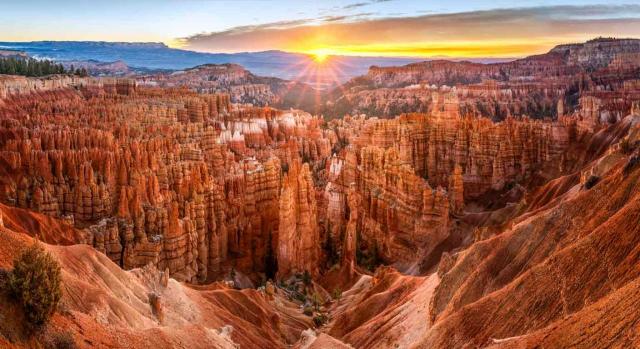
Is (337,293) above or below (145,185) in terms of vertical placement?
below

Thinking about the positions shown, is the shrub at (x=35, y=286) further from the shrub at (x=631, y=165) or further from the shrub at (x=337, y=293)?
the shrub at (x=337, y=293)

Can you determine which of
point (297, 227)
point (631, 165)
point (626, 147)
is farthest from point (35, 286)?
point (297, 227)

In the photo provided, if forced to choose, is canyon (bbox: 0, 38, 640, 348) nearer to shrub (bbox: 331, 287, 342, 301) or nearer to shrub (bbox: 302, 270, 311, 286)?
shrub (bbox: 302, 270, 311, 286)

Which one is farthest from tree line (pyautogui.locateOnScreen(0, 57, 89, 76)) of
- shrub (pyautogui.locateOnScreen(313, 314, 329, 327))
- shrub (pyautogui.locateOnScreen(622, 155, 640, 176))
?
shrub (pyautogui.locateOnScreen(622, 155, 640, 176))

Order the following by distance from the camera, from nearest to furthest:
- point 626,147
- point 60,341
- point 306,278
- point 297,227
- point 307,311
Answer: point 60,341, point 626,147, point 307,311, point 306,278, point 297,227

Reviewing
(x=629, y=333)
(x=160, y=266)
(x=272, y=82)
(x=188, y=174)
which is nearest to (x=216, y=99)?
(x=188, y=174)

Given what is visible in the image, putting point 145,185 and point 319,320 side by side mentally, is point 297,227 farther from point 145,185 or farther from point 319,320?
point 319,320

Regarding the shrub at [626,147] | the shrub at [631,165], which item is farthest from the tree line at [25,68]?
the shrub at [631,165]

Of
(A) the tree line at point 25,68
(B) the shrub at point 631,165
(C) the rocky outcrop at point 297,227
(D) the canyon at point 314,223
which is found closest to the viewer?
(D) the canyon at point 314,223
